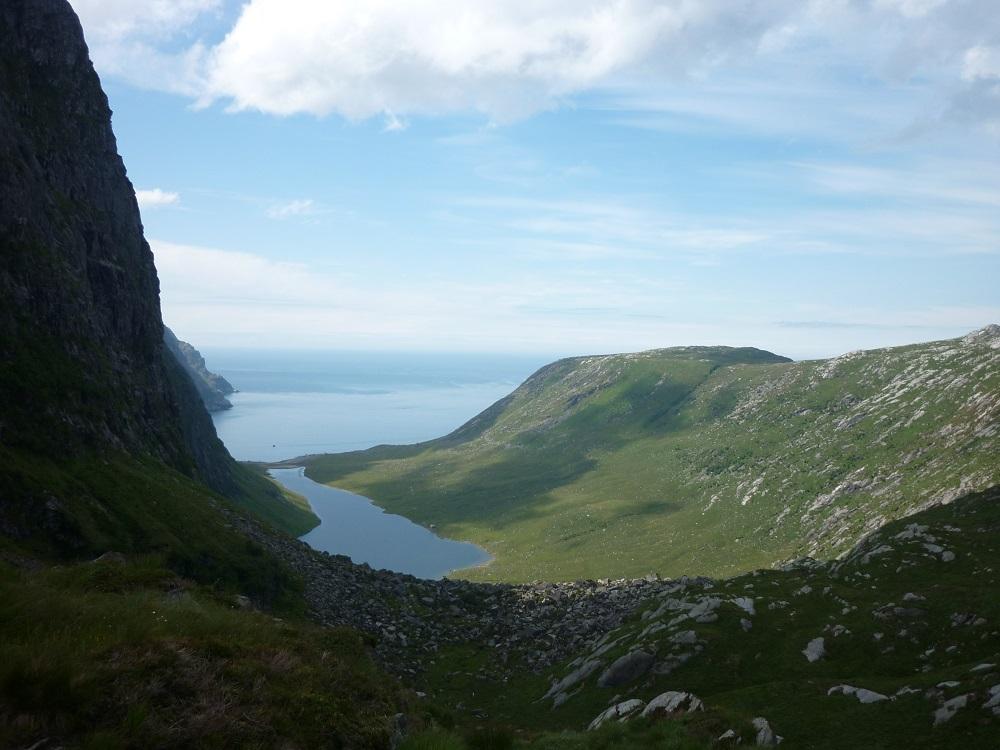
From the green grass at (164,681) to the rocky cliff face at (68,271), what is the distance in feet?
174

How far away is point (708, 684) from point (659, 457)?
147558mm

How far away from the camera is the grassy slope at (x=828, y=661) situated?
20891mm

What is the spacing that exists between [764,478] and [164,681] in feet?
437

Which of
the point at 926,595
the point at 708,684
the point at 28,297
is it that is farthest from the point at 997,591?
the point at 28,297

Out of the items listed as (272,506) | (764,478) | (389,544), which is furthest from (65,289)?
(764,478)

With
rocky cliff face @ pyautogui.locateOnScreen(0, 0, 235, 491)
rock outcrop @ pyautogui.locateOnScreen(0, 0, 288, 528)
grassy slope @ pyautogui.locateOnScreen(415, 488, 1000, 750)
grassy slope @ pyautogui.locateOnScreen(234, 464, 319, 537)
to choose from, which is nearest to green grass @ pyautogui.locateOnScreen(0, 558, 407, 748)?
grassy slope @ pyautogui.locateOnScreen(415, 488, 1000, 750)

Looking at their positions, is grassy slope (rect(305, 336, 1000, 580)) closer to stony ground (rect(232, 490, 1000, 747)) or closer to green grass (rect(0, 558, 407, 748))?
stony ground (rect(232, 490, 1000, 747))

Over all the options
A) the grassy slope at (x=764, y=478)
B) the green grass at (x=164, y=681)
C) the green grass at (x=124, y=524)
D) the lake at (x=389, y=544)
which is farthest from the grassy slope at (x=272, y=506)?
the green grass at (x=164, y=681)

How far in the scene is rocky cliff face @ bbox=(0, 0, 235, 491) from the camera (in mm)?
62250

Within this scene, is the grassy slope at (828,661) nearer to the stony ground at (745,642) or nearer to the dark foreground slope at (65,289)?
the stony ground at (745,642)

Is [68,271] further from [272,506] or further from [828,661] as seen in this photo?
[272,506]

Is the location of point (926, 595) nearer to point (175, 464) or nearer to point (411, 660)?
point (411, 660)

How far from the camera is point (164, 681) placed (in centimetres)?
1073

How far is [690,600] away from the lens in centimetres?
4434
